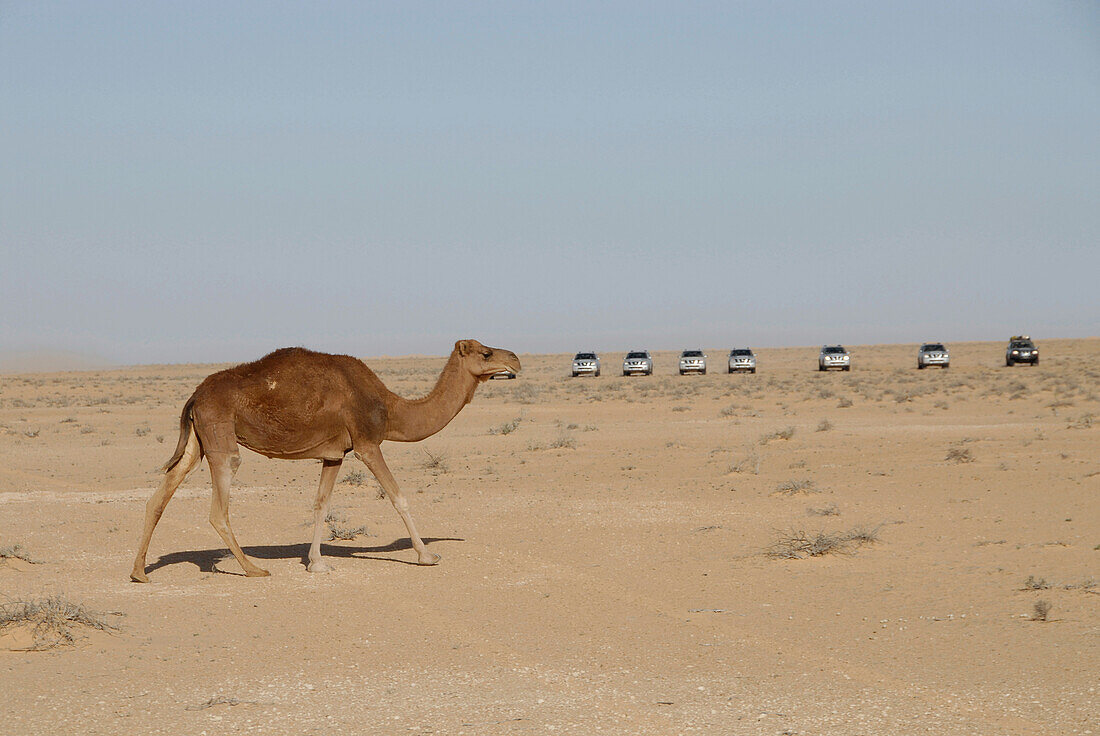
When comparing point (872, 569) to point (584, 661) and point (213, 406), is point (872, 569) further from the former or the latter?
point (213, 406)

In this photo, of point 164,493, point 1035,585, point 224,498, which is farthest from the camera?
point 224,498

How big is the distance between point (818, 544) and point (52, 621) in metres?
8.21

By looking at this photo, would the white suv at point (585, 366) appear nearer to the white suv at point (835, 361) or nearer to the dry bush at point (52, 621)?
the white suv at point (835, 361)

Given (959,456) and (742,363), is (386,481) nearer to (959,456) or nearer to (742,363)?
(959,456)

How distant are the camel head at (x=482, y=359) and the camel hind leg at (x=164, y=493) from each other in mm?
3091

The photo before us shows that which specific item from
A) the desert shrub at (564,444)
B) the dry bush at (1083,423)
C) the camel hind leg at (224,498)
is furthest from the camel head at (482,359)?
the dry bush at (1083,423)

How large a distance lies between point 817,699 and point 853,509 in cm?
968

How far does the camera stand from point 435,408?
12.9 meters

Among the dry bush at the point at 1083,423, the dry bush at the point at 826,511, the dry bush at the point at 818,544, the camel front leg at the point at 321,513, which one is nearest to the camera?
the camel front leg at the point at 321,513

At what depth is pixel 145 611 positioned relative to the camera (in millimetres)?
10641

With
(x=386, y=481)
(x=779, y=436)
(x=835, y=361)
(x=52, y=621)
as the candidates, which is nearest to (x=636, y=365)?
(x=835, y=361)

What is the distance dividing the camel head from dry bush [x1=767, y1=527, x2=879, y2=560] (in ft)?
12.6

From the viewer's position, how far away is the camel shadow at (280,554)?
43.3 ft

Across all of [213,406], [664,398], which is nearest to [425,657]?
[213,406]
